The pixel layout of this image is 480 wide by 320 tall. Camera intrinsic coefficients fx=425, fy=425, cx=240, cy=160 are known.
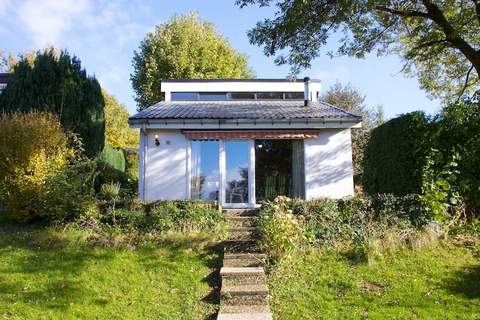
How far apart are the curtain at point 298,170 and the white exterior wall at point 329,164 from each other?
0.74 ft

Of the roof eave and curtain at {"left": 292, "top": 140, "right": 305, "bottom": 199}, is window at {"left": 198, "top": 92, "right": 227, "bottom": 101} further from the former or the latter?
curtain at {"left": 292, "top": 140, "right": 305, "bottom": 199}

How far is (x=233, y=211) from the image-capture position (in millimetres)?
16078

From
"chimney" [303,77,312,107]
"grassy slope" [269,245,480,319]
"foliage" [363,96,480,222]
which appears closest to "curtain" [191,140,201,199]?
"chimney" [303,77,312,107]

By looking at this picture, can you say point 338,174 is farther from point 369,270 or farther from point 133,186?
point 133,186

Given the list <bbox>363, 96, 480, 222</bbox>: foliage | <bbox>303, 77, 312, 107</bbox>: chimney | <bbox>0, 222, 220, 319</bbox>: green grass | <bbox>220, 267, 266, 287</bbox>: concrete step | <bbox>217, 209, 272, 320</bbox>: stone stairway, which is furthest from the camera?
<bbox>303, 77, 312, 107</bbox>: chimney

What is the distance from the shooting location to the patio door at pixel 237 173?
17812 millimetres

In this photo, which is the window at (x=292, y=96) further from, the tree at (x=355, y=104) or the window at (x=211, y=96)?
the tree at (x=355, y=104)

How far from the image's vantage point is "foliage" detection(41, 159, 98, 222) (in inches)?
531

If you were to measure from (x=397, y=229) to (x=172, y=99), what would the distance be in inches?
562

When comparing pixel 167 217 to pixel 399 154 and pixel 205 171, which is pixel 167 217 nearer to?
pixel 205 171

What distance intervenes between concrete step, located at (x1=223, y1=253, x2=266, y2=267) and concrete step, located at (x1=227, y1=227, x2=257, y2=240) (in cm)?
138

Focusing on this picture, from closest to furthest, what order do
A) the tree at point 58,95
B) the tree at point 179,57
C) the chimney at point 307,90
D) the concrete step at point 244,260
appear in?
the concrete step at point 244,260 < the tree at point 58,95 < the chimney at point 307,90 < the tree at point 179,57

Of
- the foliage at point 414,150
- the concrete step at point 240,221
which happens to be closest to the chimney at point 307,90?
the foliage at point 414,150

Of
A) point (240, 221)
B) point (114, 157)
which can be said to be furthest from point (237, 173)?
point (114, 157)
